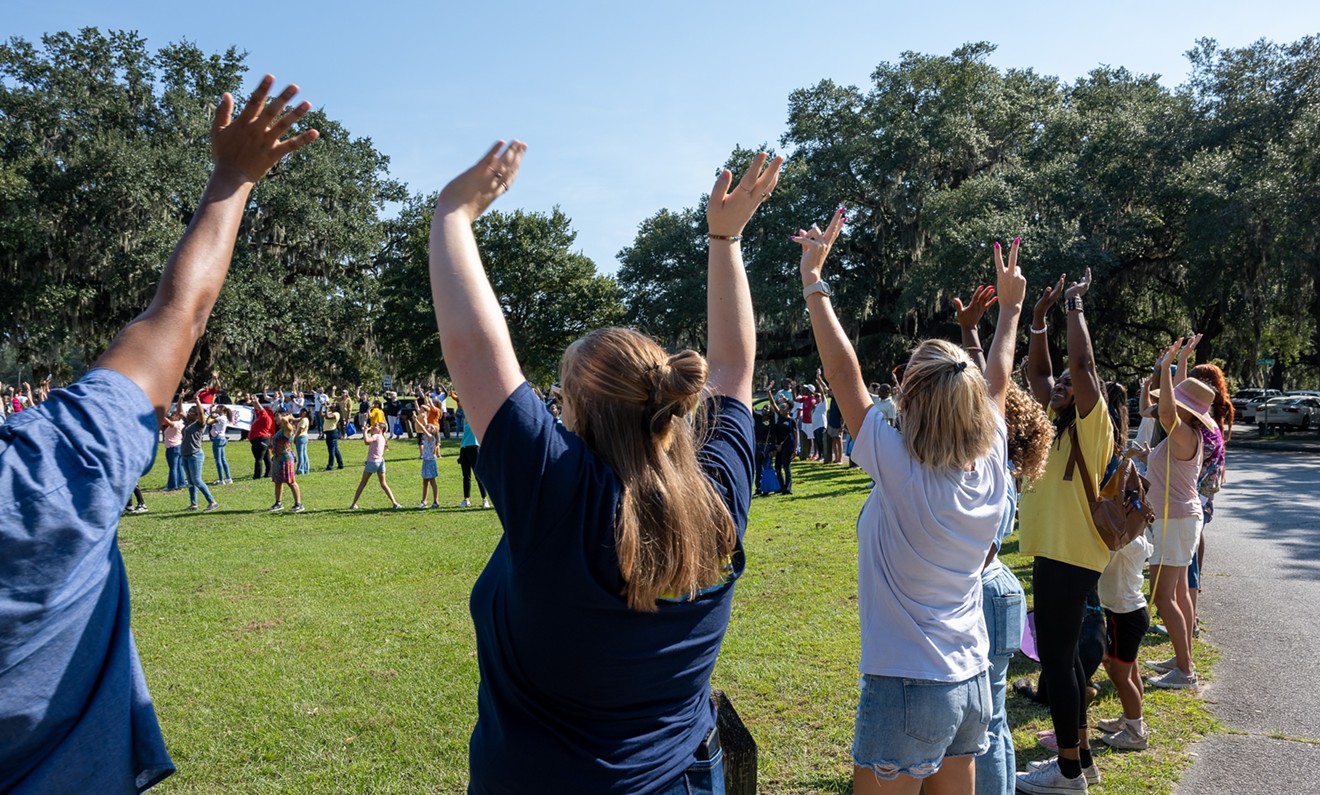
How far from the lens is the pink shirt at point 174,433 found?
16344 mm

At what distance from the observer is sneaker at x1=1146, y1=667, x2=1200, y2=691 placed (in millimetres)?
5406

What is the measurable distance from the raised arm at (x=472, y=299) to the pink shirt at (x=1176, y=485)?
5.07 meters

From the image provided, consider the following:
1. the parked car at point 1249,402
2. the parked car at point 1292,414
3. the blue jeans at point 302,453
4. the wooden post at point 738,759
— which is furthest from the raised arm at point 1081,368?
the parked car at point 1249,402

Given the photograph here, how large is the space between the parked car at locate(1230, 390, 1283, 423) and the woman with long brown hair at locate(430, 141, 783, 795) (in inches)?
1458

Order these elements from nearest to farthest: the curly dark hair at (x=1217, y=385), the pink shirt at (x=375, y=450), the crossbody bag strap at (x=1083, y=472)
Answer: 1. the crossbody bag strap at (x=1083, y=472)
2. the curly dark hair at (x=1217, y=385)
3. the pink shirt at (x=375, y=450)

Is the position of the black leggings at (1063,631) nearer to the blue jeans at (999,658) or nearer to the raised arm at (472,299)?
the blue jeans at (999,658)

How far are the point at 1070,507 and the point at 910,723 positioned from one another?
169cm

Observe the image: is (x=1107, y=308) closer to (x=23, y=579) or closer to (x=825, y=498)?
(x=825, y=498)

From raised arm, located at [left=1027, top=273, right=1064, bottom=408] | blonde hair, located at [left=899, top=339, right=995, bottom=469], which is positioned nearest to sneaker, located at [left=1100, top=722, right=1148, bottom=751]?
raised arm, located at [left=1027, top=273, right=1064, bottom=408]

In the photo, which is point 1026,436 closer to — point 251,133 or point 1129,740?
point 1129,740

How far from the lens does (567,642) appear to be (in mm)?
1566

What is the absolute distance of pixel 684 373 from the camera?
1.68 metres

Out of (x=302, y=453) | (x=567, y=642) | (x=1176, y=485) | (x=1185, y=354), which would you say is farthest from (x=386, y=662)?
(x=302, y=453)

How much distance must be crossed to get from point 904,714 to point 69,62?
38905 millimetres
